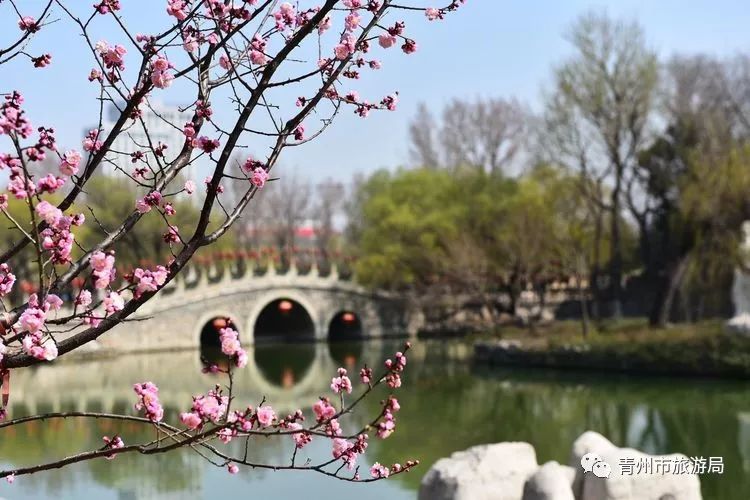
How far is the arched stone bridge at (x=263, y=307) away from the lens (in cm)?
2631

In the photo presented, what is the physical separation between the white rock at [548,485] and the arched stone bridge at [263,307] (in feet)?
68.2

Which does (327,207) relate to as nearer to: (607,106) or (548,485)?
(607,106)

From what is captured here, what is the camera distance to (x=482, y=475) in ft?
19.8

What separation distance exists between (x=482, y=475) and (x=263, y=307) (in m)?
24.4

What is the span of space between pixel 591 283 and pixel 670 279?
4815 millimetres

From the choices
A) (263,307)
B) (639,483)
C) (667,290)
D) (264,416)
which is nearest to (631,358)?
(667,290)

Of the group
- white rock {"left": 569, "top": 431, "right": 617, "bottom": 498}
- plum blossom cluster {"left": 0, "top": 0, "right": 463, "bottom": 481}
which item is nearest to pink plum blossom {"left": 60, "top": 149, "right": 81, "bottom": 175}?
plum blossom cluster {"left": 0, "top": 0, "right": 463, "bottom": 481}

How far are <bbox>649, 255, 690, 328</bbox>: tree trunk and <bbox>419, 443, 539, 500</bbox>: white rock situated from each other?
13.5 m

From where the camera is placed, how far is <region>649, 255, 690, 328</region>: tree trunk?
1878 centimetres

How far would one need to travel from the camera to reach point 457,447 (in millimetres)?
10805

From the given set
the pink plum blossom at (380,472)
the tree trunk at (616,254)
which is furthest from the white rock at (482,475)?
the tree trunk at (616,254)

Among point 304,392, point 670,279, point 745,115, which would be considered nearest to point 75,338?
point 304,392

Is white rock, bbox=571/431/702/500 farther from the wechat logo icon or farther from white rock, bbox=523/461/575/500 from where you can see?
Answer: white rock, bbox=523/461/575/500

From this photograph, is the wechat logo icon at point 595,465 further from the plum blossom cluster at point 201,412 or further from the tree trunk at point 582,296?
the tree trunk at point 582,296
